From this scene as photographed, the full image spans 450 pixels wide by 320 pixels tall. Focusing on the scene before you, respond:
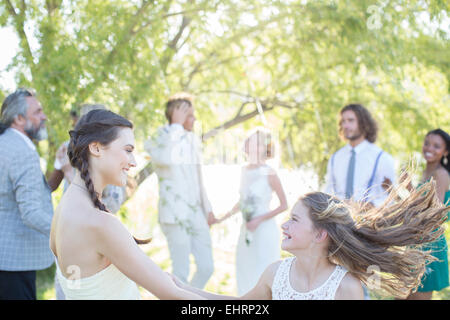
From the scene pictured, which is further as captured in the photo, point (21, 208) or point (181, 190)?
point (181, 190)

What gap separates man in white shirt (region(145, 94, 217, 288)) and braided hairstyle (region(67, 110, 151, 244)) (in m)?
2.28

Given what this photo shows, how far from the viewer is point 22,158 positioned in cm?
293

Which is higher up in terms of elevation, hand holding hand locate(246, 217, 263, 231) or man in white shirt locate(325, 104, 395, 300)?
man in white shirt locate(325, 104, 395, 300)

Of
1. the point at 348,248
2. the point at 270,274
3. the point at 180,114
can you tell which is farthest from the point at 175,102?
the point at 348,248

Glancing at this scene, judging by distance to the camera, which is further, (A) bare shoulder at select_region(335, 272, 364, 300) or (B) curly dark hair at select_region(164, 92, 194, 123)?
(B) curly dark hair at select_region(164, 92, 194, 123)

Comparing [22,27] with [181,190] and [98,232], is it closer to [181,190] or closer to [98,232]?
[181,190]

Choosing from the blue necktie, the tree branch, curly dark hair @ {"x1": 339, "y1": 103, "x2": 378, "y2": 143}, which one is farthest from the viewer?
curly dark hair @ {"x1": 339, "y1": 103, "x2": 378, "y2": 143}

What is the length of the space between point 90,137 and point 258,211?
2823 millimetres

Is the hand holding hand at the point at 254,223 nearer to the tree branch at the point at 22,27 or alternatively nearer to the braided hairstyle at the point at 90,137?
the tree branch at the point at 22,27

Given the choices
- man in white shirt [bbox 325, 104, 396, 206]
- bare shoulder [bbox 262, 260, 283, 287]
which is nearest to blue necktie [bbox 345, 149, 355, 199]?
man in white shirt [bbox 325, 104, 396, 206]

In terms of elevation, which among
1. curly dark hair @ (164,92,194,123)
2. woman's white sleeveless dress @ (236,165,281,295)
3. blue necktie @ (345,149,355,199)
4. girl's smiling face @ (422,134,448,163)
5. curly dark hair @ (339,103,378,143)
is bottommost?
woman's white sleeveless dress @ (236,165,281,295)

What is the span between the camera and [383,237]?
2.32 m

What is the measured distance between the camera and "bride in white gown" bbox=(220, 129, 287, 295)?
450 centimetres

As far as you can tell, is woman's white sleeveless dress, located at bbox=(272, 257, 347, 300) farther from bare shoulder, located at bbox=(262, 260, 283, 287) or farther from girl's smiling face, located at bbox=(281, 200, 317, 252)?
girl's smiling face, located at bbox=(281, 200, 317, 252)
